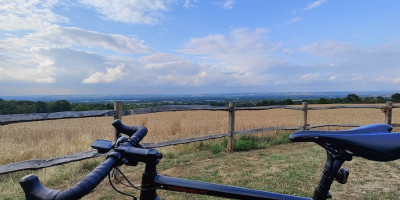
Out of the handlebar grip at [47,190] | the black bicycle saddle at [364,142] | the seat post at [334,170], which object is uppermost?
the black bicycle saddle at [364,142]

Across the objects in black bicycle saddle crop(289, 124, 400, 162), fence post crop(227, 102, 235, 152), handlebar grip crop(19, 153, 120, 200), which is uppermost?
black bicycle saddle crop(289, 124, 400, 162)

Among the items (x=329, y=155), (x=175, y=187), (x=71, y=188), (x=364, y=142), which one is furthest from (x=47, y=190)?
(x=364, y=142)

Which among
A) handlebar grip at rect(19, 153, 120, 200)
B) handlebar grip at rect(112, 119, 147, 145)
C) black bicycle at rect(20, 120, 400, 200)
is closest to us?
handlebar grip at rect(19, 153, 120, 200)

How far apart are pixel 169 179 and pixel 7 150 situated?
18.9ft

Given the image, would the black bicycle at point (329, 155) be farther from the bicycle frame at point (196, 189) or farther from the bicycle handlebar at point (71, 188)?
the bicycle handlebar at point (71, 188)

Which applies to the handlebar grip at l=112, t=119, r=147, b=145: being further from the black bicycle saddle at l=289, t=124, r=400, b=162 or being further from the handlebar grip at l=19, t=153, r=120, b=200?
the black bicycle saddle at l=289, t=124, r=400, b=162

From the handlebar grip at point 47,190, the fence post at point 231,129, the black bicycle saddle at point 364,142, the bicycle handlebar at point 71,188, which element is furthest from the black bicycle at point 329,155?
the fence post at point 231,129

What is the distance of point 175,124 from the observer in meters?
9.45

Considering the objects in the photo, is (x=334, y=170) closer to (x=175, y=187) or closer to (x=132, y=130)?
(x=175, y=187)

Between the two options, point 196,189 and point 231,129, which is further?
point 231,129

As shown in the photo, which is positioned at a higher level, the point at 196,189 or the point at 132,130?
the point at 132,130

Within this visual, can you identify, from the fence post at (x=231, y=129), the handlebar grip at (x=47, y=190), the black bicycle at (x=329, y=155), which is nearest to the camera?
the handlebar grip at (x=47, y=190)

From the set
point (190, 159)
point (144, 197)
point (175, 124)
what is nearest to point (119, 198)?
point (190, 159)

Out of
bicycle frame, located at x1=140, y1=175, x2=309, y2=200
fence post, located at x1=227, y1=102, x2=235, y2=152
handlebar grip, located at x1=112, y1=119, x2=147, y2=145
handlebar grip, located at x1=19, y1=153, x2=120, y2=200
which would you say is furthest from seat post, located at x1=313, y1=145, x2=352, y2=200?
fence post, located at x1=227, y1=102, x2=235, y2=152
